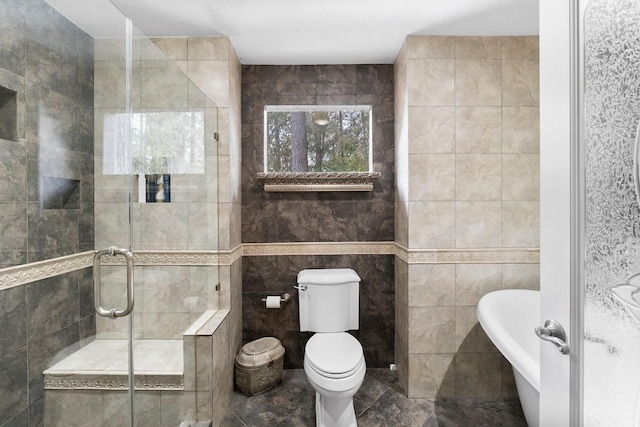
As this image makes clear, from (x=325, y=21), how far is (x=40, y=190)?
1.79m

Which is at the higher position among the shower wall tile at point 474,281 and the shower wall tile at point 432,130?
the shower wall tile at point 432,130

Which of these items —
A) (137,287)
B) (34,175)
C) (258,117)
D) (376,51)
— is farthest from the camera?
(258,117)

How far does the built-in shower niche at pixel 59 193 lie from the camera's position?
1.01 metres

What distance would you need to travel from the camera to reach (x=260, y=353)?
92.1 inches

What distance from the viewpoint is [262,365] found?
7.54ft

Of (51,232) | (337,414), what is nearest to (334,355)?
(337,414)

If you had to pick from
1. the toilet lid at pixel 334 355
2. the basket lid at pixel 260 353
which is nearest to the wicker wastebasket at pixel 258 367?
the basket lid at pixel 260 353

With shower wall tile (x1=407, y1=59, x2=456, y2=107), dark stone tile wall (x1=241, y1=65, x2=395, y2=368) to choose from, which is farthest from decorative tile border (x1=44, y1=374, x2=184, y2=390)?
shower wall tile (x1=407, y1=59, x2=456, y2=107)

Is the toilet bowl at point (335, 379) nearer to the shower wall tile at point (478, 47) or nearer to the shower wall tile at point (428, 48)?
the shower wall tile at point (428, 48)

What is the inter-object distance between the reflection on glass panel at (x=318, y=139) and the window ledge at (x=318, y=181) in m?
0.18

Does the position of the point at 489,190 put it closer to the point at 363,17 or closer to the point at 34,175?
the point at 363,17

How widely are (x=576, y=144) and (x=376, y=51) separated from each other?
6.35ft

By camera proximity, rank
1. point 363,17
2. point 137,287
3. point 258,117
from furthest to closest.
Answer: point 258,117, point 363,17, point 137,287

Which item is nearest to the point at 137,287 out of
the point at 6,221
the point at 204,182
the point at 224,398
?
the point at 6,221
